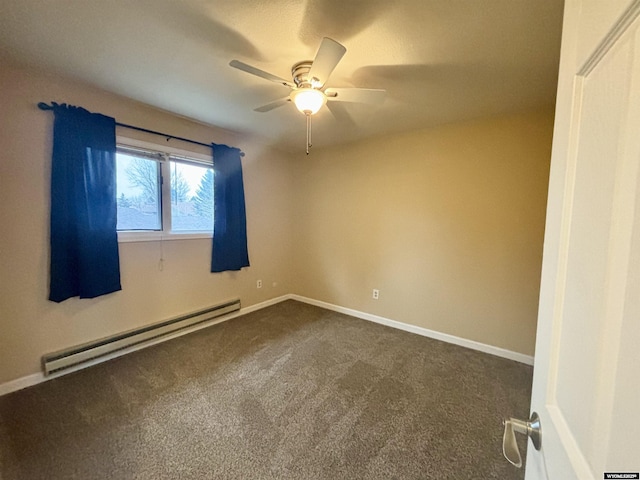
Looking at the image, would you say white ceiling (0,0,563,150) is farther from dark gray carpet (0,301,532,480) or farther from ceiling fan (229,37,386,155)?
dark gray carpet (0,301,532,480)

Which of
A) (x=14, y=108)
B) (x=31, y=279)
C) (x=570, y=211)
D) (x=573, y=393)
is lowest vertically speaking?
(x=31, y=279)

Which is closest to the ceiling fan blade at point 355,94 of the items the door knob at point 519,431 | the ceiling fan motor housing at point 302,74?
the ceiling fan motor housing at point 302,74

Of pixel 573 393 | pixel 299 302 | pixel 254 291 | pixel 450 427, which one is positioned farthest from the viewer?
pixel 299 302

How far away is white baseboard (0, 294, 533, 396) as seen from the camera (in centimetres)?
202

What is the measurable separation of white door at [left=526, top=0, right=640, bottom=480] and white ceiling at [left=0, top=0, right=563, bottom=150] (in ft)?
3.49

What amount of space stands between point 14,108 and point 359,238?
3280mm

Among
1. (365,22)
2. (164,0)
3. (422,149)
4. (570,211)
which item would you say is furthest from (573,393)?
(422,149)

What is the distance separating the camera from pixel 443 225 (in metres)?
2.88

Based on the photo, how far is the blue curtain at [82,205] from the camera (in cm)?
207

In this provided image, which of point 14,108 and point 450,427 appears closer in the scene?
point 450,427

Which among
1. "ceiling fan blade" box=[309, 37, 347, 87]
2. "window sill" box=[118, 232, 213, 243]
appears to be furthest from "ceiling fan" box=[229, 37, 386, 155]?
"window sill" box=[118, 232, 213, 243]

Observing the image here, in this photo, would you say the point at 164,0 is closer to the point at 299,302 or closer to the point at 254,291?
the point at 254,291

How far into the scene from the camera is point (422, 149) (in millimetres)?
2963

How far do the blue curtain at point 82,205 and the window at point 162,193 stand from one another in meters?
0.18
